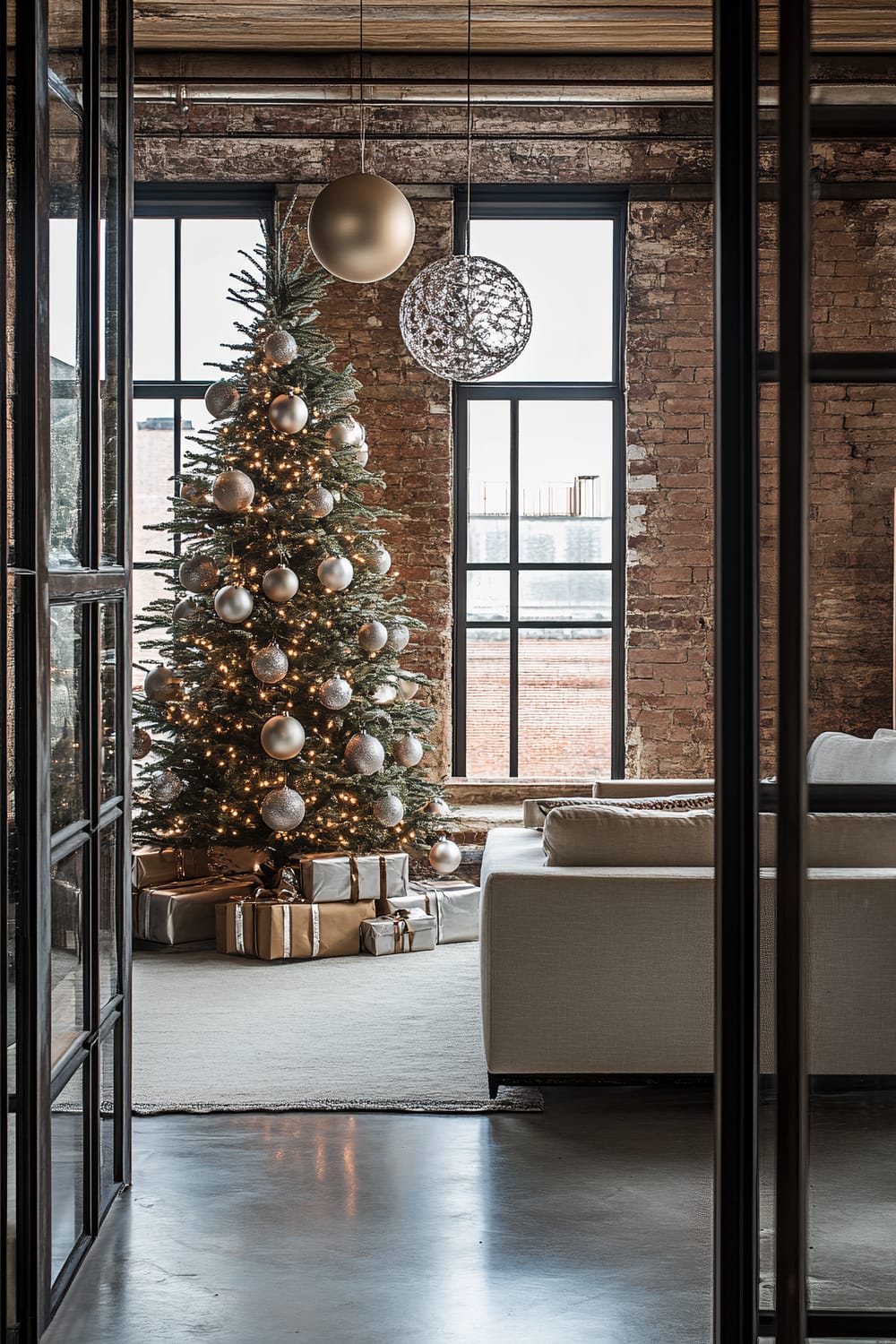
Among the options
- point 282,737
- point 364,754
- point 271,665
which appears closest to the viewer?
point 282,737

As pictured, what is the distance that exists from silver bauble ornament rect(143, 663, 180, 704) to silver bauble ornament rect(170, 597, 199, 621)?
0.82 ft

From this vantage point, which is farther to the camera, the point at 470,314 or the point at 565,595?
the point at 565,595

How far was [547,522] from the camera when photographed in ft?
24.4

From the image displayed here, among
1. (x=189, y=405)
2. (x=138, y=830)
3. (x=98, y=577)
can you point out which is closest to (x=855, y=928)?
(x=98, y=577)

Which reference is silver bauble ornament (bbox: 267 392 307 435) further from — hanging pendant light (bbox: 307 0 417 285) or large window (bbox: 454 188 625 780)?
large window (bbox: 454 188 625 780)

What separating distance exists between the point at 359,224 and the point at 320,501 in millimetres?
1689

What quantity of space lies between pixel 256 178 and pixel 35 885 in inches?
225

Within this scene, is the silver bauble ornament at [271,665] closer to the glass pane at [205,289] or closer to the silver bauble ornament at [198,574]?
the silver bauble ornament at [198,574]

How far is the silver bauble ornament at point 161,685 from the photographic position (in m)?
5.75

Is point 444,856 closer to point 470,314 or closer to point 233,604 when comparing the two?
point 233,604

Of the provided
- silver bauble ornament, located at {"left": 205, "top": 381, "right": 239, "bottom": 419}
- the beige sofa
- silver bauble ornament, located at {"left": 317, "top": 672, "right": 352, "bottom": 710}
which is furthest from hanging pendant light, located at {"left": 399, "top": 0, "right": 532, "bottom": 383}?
the beige sofa

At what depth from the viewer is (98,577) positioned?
111 inches

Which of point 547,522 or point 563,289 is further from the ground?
point 563,289

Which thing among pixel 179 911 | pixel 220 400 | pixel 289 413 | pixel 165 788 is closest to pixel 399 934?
pixel 179 911
